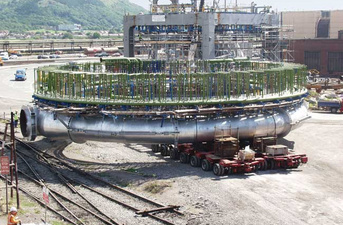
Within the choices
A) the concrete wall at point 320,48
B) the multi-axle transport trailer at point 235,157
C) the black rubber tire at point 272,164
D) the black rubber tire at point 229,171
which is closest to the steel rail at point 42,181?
the multi-axle transport trailer at point 235,157

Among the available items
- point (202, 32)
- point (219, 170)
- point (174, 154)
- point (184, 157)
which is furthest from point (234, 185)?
point (202, 32)

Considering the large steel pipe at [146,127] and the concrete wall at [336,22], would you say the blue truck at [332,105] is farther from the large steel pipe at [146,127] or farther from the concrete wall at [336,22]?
the concrete wall at [336,22]

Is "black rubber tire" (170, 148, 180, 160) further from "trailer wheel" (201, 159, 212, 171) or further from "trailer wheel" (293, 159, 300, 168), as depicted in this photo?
"trailer wheel" (293, 159, 300, 168)

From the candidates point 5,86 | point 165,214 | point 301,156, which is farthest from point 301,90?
point 5,86

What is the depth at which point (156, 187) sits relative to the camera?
101 ft

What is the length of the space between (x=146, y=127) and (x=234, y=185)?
6716 millimetres

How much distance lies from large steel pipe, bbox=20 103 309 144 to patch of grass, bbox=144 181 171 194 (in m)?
3.92

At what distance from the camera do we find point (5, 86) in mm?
87938

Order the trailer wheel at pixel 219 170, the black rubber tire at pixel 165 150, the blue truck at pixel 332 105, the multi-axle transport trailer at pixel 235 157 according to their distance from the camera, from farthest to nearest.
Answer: the blue truck at pixel 332 105 < the black rubber tire at pixel 165 150 < the multi-axle transport trailer at pixel 235 157 < the trailer wheel at pixel 219 170

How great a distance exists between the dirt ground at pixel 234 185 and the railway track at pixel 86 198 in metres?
0.91

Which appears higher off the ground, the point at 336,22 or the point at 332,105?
the point at 336,22

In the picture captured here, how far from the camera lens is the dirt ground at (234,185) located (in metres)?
26.5

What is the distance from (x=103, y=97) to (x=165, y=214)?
12.1m

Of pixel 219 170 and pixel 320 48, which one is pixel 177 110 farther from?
pixel 320 48
